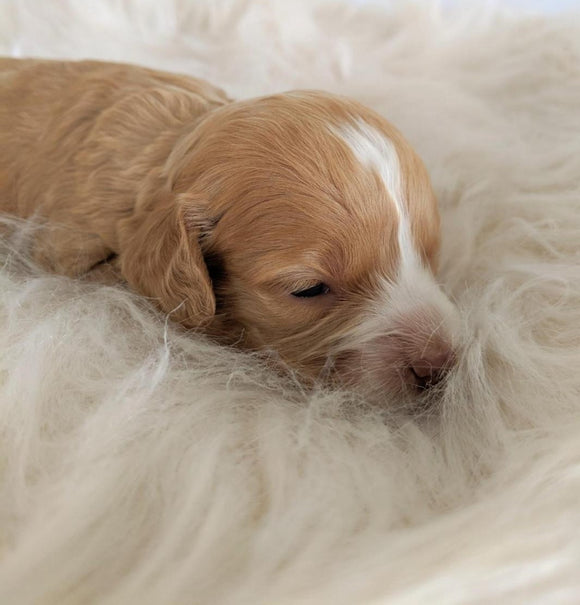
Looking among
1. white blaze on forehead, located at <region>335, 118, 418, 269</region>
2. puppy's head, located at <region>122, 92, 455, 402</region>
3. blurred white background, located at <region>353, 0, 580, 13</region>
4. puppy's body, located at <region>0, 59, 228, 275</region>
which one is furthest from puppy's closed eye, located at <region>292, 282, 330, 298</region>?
blurred white background, located at <region>353, 0, 580, 13</region>

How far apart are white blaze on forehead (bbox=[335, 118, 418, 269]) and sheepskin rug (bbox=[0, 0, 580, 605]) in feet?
0.46

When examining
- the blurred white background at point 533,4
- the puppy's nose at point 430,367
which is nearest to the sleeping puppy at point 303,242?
the puppy's nose at point 430,367

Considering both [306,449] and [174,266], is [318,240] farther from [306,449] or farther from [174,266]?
[306,449]

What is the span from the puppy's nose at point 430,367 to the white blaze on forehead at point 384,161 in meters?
0.16

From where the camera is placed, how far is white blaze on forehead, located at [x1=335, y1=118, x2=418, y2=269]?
108 centimetres

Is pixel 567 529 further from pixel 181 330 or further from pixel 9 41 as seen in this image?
pixel 9 41

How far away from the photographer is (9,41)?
78.6 inches

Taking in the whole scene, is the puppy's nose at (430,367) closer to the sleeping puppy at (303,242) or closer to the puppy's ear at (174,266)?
the sleeping puppy at (303,242)

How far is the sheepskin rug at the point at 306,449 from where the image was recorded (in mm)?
644

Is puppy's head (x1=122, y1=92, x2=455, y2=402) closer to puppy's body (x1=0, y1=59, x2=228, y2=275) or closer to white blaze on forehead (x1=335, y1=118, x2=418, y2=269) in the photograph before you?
white blaze on forehead (x1=335, y1=118, x2=418, y2=269)

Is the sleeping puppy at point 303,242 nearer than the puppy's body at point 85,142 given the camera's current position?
Yes

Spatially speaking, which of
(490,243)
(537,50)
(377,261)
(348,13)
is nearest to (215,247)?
(377,261)

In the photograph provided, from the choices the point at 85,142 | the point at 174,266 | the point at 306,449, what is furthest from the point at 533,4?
the point at 306,449

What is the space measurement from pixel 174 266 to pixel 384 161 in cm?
36
